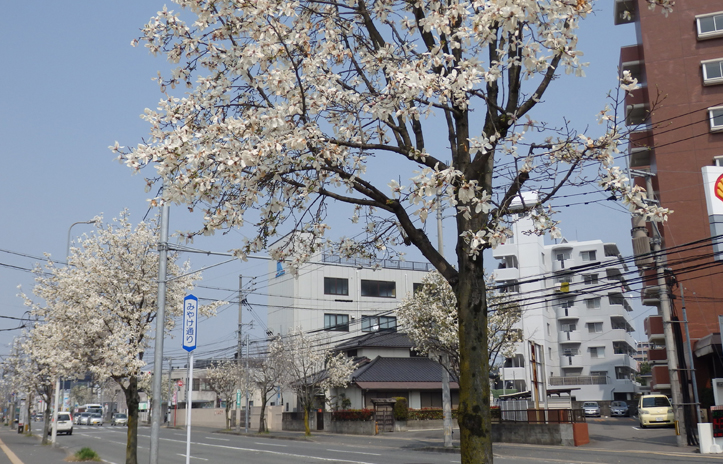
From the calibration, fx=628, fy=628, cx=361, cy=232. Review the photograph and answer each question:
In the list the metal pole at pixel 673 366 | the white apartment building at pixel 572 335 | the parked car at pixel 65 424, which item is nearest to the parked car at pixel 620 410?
the white apartment building at pixel 572 335

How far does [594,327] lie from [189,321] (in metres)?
68.5

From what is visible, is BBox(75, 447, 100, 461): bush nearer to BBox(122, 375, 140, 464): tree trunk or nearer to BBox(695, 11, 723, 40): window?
BBox(122, 375, 140, 464): tree trunk

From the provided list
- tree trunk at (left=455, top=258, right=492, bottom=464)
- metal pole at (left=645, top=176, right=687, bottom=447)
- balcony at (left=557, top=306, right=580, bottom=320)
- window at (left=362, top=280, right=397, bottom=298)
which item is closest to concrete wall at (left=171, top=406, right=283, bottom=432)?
window at (left=362, top=280, right=397, bottom=298)

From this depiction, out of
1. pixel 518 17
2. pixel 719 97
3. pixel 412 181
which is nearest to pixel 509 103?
pixel 518 17

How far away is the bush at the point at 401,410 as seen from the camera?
45150mm

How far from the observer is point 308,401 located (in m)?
44.3

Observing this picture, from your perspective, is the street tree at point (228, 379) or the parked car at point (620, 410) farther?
the parked car at point (620, 410)

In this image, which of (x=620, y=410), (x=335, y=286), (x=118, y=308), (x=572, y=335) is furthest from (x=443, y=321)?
(x=572, y=335)

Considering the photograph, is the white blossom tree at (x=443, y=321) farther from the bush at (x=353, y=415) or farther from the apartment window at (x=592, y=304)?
the apartment window at (x=592, y=304)

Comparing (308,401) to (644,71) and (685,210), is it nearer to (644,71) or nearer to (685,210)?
(685,210)

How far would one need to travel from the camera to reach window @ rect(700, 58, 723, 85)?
37.6 meters

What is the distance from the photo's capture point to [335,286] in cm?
6369

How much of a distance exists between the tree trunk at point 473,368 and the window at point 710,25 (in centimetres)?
3983

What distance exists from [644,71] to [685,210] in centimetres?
1005
